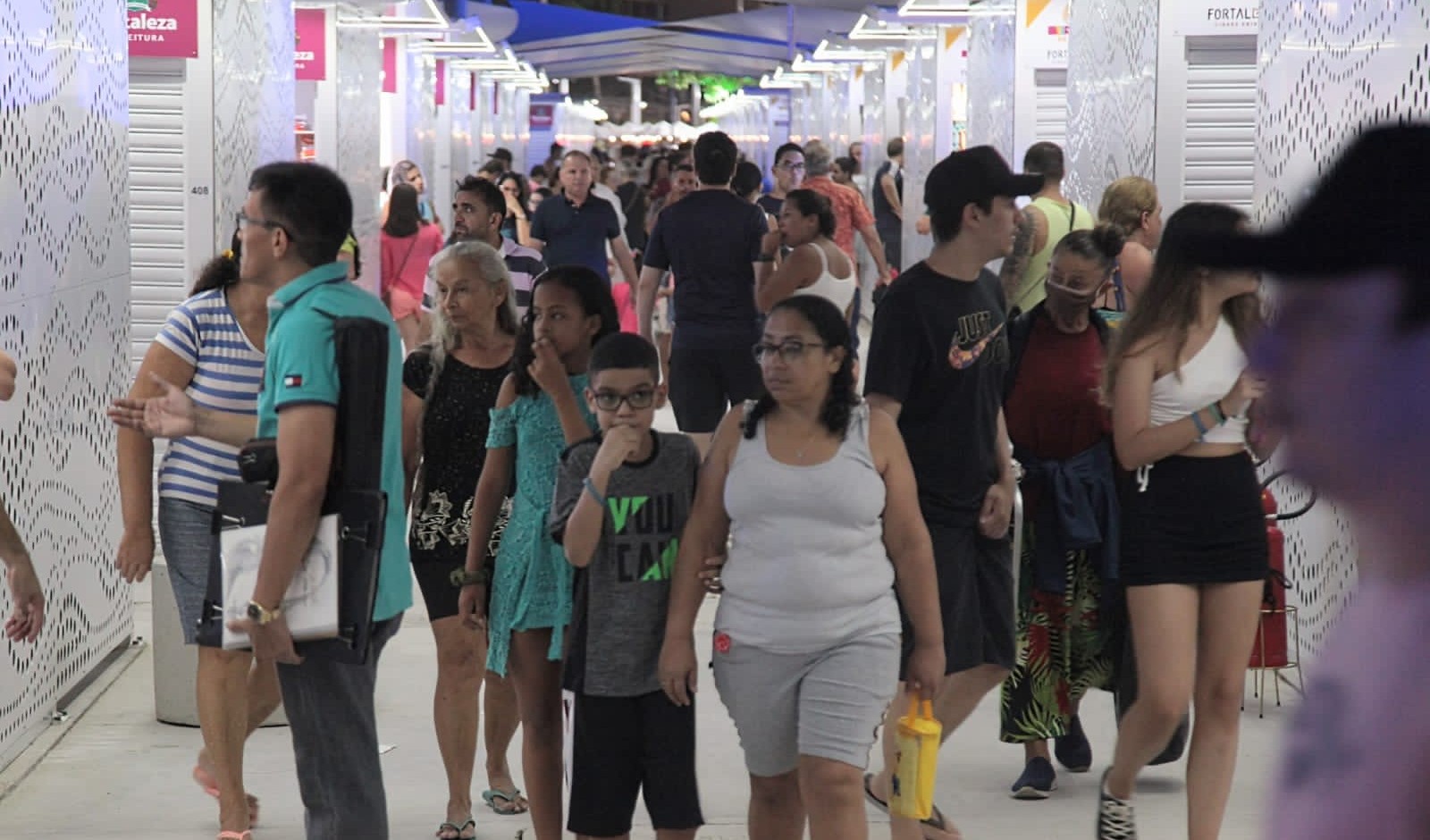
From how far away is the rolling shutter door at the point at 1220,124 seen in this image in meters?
10.1

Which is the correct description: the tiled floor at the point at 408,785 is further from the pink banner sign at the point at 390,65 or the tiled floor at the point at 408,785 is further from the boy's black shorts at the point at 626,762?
the pink banner sign at the point at 390,65

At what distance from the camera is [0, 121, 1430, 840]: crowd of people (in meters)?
3.73

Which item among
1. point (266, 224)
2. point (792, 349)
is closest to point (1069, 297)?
point (792, 349)

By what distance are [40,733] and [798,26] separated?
23.7 metres

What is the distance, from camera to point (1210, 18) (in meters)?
9.86

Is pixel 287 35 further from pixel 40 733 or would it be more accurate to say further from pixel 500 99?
pixel 500 99

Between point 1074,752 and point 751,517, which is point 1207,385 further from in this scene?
point 1074,752

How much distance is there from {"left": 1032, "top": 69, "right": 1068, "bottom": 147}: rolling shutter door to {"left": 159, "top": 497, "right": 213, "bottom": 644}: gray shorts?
946 cm

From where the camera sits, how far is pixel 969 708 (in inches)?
187

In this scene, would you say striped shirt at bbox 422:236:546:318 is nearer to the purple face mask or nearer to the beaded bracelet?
the purple face mask

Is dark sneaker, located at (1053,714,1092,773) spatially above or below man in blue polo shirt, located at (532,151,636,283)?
below

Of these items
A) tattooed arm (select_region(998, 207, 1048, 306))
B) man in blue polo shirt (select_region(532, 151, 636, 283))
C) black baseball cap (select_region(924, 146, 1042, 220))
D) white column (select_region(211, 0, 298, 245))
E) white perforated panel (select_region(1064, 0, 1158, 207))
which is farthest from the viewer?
man in blue polo shirt (select_region(532, 151, 636, 283))

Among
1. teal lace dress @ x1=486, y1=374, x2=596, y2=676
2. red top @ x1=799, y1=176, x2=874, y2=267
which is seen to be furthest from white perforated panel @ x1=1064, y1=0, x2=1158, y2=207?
teal lace dress @ x1=486, y1=374, x2=596, y2=676

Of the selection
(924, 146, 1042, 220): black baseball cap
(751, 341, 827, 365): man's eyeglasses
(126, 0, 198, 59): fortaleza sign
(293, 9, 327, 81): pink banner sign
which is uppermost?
(293, 9, 327, 81): pink banner sign
